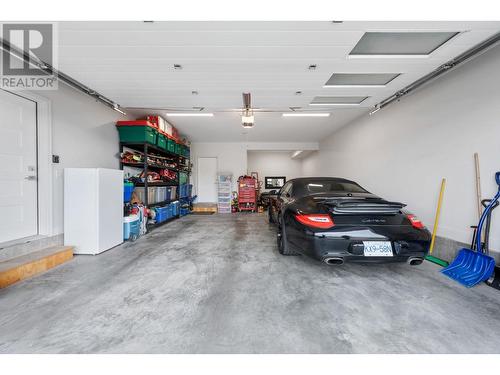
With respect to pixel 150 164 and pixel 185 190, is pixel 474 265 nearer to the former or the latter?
pixel 150 164

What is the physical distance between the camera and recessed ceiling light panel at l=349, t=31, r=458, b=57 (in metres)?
2.08

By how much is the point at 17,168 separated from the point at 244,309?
342 cm

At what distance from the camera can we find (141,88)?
323 centimetres

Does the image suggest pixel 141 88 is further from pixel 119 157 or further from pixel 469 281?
pixel 469 281

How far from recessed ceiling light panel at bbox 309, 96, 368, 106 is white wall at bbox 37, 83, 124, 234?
170 inches

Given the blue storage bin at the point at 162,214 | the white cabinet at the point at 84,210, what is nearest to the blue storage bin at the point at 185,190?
the blue storage bin at the point at 162,214

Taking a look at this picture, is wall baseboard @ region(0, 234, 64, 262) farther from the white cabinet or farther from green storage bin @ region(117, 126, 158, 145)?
green storage bin @ region(117, 126, 158, 145)

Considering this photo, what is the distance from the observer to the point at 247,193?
7723 mm

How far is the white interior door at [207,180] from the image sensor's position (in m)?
8.42

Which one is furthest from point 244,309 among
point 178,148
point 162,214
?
point 178,148

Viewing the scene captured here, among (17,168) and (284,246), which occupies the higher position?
(17,168)

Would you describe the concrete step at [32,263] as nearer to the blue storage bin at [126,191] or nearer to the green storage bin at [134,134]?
the blue storage bin at [126,191]

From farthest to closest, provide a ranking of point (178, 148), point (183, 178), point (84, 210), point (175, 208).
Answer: point (183, 178)
point (178, 148)
point (175, 208)
point (84, 210)

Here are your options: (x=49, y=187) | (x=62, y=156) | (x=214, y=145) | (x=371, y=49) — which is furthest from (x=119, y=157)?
(x=371, y=49)
